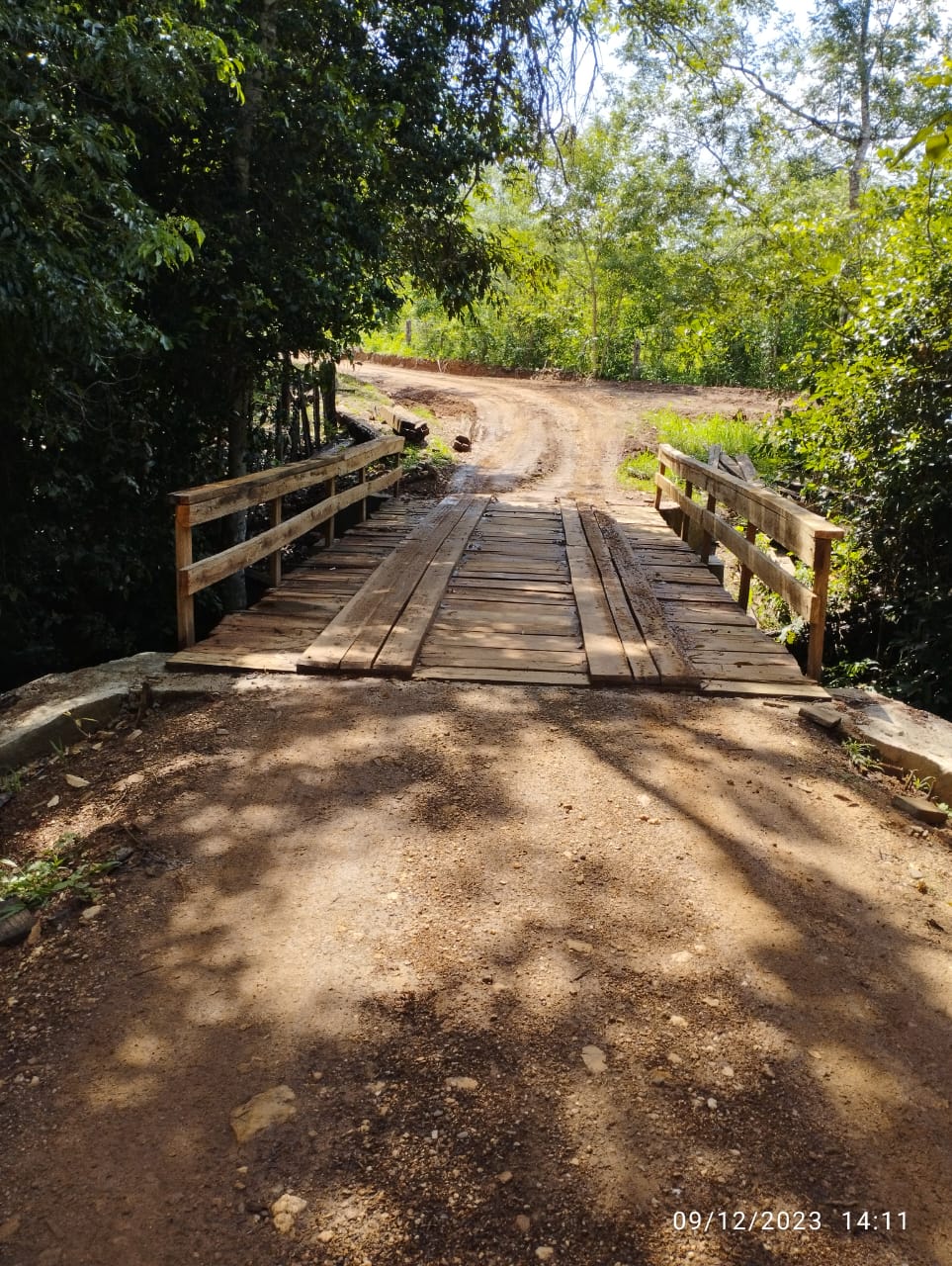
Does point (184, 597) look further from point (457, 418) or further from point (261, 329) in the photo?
point (457, 418)

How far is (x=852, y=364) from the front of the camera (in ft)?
23.7

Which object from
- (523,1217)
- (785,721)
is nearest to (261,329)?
(785,721)

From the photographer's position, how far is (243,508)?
6.20 meters

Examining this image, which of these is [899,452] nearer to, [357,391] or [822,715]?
[822,715]

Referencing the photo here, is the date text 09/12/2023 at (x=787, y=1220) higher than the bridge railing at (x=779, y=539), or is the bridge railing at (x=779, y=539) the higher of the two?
the bridge railing at (x=779, y=539)

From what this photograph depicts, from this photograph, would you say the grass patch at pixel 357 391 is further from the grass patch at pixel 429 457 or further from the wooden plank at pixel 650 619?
the wooden plank at pixel 650 619

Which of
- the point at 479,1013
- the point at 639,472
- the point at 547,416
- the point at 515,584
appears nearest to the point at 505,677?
the point at 515,584

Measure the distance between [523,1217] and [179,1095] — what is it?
898mm

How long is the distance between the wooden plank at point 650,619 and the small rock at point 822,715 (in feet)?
2.06

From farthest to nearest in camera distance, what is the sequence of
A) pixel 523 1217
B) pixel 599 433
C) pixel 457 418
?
pixel 457 418
pixel 599 433
pixel 523 1217

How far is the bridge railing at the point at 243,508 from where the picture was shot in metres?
5.16

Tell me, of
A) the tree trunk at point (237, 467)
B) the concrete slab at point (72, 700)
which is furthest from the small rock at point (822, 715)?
the tree trunk at point (237, 467)

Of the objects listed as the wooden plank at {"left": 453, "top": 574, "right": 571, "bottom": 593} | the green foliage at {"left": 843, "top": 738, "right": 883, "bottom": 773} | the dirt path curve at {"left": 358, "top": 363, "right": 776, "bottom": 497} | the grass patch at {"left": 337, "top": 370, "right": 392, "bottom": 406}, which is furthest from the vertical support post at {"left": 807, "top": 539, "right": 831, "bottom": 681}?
the grass patch at {"left": 337, "top": 370, "right": 392, "bottom": 406}

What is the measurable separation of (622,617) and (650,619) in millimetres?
203
